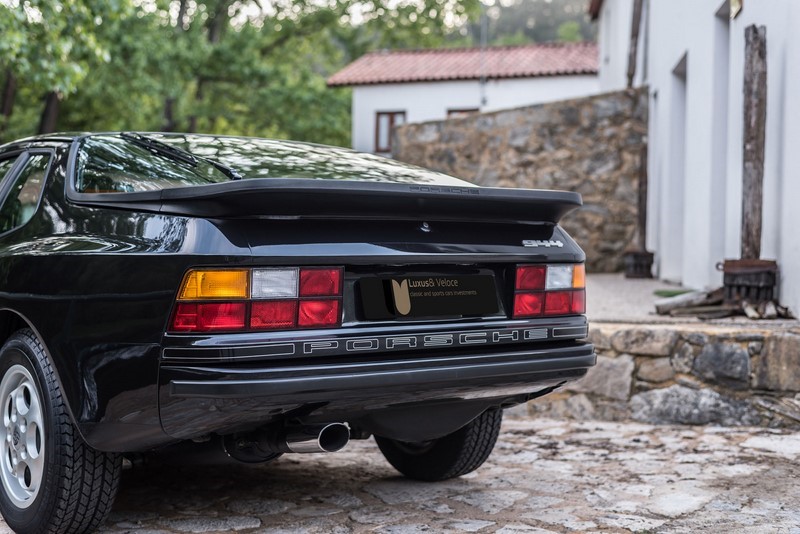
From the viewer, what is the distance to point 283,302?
285 centimetres

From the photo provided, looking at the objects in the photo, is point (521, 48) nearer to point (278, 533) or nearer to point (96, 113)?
point (96, 113)

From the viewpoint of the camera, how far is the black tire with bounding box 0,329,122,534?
3.07m

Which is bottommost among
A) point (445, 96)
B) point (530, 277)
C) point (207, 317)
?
point (207, 317)

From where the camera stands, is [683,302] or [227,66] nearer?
[683,302]

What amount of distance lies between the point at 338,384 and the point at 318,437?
11.6 inches

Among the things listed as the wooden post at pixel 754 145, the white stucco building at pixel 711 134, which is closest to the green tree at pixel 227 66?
the white stucco building at pixel 711 134

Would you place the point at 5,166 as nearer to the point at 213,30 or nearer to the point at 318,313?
the point at 318,313

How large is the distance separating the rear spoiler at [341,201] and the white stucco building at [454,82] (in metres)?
27.5

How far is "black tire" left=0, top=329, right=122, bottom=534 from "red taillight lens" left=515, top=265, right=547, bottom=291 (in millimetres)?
1450

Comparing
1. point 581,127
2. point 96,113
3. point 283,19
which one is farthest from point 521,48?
point 581,127

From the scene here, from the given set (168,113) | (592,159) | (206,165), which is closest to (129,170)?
(206,165)

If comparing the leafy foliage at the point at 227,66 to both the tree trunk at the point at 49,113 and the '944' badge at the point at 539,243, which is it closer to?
the tree trunk at the point at 49,113

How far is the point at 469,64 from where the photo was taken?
32625 millimetres

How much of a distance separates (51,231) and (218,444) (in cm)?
92
